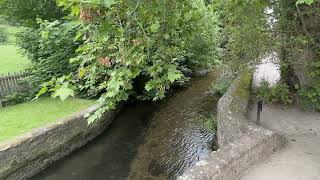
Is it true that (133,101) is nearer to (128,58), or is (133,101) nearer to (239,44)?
(239,44)

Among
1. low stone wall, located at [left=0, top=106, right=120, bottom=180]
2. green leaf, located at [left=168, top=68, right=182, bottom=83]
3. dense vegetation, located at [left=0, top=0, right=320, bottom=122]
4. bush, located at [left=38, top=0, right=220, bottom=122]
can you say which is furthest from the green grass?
green leaf, located at [left=168, top=68, right=182, bottom=83]

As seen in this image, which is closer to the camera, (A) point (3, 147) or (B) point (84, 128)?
(A) point (3, 147)

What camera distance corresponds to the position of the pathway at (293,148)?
6775 millimetres

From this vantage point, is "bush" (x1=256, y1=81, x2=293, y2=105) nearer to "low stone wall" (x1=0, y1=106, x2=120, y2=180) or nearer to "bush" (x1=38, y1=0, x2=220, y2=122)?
"low stone wall" (x1=0, y1=106, x2=120, y2=180)

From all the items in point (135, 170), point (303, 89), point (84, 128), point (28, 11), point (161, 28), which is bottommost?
point (135, 170)

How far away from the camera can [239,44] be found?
1132 cm

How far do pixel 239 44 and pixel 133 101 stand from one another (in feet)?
23.4

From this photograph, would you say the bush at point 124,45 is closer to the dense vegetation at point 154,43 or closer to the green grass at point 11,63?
the dense vegetation at point 154,43

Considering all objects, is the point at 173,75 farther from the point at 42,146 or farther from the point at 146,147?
the point at 146,147

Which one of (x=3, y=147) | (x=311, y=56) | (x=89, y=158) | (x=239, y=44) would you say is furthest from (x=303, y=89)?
(x=3, y=147)

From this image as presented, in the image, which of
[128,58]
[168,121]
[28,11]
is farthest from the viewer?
[28,11]

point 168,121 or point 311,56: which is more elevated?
point 311,56

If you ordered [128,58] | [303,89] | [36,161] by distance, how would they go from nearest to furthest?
[128,58], [36,161], [303,89]

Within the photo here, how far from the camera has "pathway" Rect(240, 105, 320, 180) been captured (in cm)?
678
